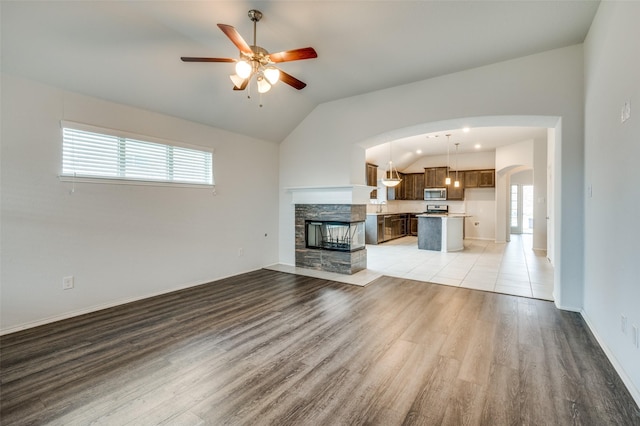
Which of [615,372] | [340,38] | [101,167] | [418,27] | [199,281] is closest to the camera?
[615,372]

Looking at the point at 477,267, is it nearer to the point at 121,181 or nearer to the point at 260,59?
the point at 260,59

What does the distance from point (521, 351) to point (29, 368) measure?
13.1 feet

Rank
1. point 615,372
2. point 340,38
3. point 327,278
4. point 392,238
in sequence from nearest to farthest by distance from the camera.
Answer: point 615,372
point 340,38
point 327,278
point 392,238

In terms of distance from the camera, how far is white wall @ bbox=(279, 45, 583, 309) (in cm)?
329

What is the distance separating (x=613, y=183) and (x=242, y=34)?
3738mm

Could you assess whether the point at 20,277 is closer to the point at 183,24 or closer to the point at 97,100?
the point at 97,100

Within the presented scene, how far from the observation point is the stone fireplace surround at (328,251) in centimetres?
509

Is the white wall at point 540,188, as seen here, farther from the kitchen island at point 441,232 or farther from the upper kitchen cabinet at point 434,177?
the upper kitchen cabinet at point 434,177

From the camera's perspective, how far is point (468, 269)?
17.8ft

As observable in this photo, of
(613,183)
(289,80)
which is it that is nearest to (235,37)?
(289,80)

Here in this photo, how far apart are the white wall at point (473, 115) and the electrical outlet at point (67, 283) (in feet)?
12.2

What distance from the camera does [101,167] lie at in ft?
11.3

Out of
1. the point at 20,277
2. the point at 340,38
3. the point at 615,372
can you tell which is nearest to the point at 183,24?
the point at 340,38

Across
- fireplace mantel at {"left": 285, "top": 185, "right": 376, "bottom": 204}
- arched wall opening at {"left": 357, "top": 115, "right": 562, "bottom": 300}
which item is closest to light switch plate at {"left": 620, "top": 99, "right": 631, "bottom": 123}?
arched wall opening at {"left": 357, "top": 115, "right": 562, "bottom": 300}
